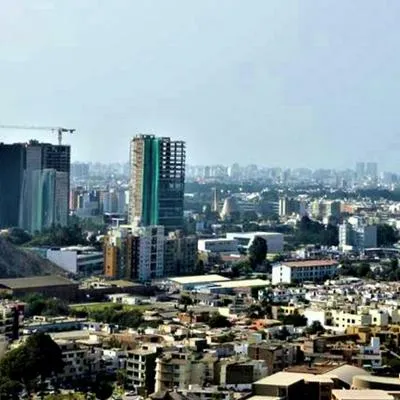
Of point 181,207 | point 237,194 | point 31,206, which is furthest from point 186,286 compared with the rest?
point 237,194

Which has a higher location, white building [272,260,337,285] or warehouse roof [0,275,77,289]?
white building [272,260,337,285]

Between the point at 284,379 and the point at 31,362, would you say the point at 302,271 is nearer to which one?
the point at 31,362

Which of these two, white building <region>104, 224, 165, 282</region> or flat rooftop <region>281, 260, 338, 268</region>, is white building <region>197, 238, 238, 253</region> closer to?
A: flat rooftop <region>281, 260, 338, 268</region>

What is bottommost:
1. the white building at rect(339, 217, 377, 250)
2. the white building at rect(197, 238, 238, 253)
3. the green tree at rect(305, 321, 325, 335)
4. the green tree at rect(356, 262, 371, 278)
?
the green tree at rect(305, 321, 325, 335)

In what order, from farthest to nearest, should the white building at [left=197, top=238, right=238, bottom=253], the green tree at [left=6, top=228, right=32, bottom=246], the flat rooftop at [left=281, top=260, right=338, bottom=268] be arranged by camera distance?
the white building at [left=197, top=238, right=238, bottom=253]
the green tree at [left=6, top=228, right=32, bottom=246]
the flat rooftop at [left=281, top=260, right=338, bottom=268]

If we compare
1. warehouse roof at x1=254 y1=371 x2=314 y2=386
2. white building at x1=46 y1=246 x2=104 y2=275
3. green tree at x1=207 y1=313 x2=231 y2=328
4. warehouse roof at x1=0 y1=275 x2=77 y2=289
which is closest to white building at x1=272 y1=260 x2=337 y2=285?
white building at x1=46 y1=246 x2=104 y2=275

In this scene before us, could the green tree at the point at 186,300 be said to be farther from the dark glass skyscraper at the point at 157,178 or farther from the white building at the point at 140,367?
the dark glass skyscraper at the point at 157,178

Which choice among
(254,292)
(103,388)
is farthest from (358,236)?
(103,388)
